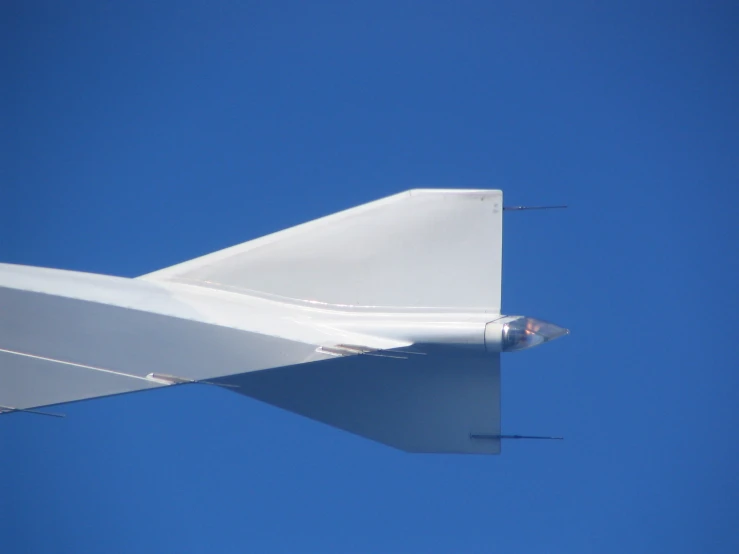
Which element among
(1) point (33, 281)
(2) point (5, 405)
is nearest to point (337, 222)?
(1) point (33, 281)

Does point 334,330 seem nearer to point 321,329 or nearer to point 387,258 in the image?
point 321,329

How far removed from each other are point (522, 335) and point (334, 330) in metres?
0.52

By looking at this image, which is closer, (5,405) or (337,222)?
(5,405)

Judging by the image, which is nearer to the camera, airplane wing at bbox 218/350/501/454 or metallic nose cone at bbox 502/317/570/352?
metallic nose cone at bbox 502/317/570/352

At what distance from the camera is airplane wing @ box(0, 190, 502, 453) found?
2.15 m

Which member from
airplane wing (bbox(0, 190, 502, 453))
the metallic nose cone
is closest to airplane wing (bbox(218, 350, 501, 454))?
airplane wing (bbox(0, 190, 502, 453))

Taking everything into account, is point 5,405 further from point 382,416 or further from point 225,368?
point 382,416

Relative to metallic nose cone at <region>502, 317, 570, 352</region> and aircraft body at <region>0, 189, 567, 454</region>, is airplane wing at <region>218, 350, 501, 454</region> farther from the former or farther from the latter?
metallic nose cone at <region>502, 317, 570, 352</region>

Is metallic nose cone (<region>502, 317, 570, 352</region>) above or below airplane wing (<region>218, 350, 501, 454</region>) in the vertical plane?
above

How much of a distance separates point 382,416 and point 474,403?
27cm

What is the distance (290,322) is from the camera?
2236 millimetres

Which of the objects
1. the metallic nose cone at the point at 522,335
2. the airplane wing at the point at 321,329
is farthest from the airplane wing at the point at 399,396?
the metallic nose cone at the point at 522,335

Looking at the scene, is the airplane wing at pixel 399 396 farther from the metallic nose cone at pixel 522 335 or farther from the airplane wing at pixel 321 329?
the metallic nose cone at pixel 522 335

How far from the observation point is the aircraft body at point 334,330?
214cm
